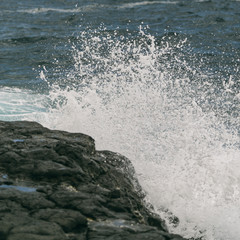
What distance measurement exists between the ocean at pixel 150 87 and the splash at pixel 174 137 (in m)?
0.02

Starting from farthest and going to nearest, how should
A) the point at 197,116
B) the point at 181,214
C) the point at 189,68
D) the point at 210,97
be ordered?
the point at 189,68 → the point at 210,97 → the point at 197,116 → the point at 181,214

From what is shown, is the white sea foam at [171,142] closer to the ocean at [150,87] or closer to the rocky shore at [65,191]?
the ocean at [150,87]

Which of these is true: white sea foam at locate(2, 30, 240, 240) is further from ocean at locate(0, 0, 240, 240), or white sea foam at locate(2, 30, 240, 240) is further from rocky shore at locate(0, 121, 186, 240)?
rocky shore at locate(0, 121, 186, 240)

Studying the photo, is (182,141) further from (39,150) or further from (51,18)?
(51,18)

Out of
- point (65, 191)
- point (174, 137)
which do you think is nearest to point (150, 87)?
point (174, 137)

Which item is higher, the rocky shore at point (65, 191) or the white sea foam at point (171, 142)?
the rocky shore at point (65, 191)

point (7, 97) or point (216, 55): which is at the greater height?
point (216, 55)

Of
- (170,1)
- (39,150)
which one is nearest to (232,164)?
(39,150)

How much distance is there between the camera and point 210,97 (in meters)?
10.6

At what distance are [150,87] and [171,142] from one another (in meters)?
1.74

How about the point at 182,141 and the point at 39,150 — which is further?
the point at 182,141

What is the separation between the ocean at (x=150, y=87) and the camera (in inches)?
235

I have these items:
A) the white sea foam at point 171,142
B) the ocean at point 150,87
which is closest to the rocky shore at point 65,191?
the white sea foam at point 171,142

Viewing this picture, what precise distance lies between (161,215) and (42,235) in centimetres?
188
